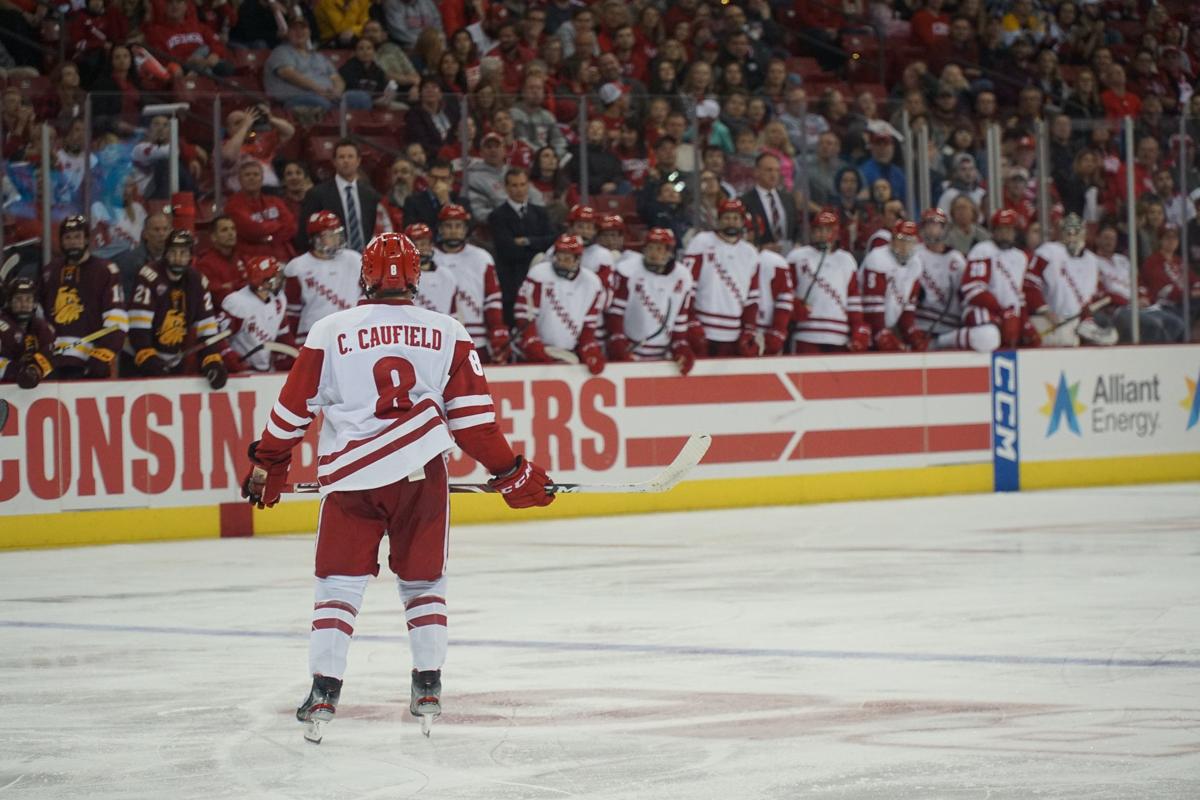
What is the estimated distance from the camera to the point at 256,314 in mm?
12734

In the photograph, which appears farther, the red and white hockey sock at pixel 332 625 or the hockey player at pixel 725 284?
the hockey player at pixel 725 284

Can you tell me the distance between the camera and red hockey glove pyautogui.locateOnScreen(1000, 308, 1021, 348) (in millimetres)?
15188

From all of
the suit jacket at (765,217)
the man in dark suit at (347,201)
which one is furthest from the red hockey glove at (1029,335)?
the man in dark suit at (347,201)

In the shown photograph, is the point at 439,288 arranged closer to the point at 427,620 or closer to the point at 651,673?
the point at 651,673

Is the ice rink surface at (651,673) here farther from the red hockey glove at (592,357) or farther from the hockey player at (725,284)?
the hockey player at (725,284)

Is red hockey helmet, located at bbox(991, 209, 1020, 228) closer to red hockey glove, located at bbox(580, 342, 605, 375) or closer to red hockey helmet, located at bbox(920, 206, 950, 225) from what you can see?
red hockey helmet, located at bbox(920, 206, 950, 225)

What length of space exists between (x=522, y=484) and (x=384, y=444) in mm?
452

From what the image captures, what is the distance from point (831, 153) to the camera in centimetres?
1483

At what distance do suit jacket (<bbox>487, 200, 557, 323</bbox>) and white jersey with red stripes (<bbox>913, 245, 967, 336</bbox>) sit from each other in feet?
10.3

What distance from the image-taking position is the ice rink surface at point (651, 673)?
5082mm

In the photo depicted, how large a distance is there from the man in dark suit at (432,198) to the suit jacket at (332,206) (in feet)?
0.90

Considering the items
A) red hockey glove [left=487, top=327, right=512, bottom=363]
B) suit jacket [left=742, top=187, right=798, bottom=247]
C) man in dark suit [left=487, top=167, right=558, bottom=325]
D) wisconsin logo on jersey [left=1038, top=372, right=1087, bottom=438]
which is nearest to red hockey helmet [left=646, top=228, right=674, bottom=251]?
man in dark suit [left=487, top=167, right=558, bottom=325]

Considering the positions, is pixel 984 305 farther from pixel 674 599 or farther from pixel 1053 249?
pixel 674 599

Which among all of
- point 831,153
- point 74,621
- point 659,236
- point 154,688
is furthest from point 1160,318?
point 154,688
